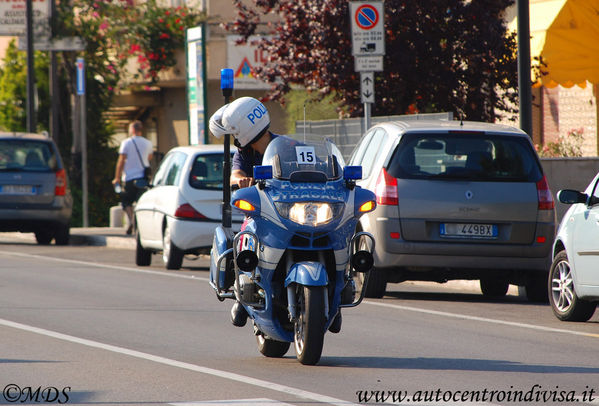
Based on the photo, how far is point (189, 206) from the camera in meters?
16.5

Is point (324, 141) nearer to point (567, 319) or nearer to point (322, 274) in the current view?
point (322, 274)

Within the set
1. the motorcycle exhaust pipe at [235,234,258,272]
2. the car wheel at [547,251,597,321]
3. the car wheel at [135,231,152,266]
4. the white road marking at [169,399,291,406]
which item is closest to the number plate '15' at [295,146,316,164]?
the motorcycle exhaust pipe at [235,234,258,272]

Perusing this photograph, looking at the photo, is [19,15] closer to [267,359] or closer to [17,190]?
[17,190]

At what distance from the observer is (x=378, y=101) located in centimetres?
2092

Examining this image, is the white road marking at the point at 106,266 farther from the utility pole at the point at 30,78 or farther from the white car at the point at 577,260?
the utility pole at the point at 30,78

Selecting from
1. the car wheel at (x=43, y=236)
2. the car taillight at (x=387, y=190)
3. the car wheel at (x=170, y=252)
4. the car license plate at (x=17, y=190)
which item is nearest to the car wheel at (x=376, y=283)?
the car taillight at (x=387, y=190)

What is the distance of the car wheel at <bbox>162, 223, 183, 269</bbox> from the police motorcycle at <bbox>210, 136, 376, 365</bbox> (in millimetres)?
7864

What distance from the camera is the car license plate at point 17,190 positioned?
22.2 meters

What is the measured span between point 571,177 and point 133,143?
28.0ft

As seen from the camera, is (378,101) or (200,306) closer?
(200,306)

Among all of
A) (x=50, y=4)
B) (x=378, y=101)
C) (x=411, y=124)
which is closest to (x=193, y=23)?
(x=50, y=4)

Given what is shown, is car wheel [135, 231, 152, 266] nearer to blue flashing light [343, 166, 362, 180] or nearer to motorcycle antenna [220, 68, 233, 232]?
motorcycle antenna [220, 68, 233, 232]

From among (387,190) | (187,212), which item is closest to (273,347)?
(387,190)

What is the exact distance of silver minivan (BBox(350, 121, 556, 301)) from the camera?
13.1 m
